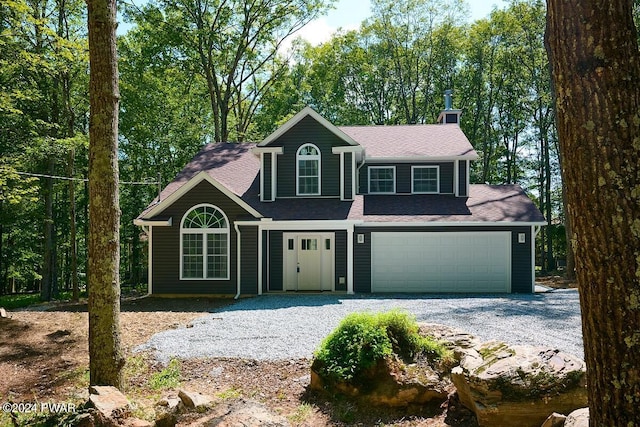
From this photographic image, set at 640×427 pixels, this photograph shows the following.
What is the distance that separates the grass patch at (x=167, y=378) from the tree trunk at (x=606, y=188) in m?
5.32

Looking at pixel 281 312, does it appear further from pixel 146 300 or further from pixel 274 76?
pixel 274 76

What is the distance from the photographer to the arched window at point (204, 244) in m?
15.2

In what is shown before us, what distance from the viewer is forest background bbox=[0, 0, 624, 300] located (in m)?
20.6

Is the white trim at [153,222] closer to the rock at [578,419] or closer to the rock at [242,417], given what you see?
the rock at [242,417]

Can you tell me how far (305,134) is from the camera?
16484mm

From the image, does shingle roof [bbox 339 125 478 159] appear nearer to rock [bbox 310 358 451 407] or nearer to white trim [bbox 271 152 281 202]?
white trim [bbox 271 152 281 202]

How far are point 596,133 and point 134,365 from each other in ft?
22.1

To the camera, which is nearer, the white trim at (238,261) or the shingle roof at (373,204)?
the white trim at (238,261)

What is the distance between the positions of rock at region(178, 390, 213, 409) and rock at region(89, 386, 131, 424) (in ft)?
2.17

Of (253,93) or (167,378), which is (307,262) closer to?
(167,378)

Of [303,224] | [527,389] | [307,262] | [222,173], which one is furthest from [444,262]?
[527,389]

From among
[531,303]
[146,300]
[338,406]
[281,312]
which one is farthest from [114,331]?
[531,303]

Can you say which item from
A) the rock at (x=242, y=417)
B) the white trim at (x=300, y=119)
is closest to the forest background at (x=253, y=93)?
the white trim at (x=300, y=119)

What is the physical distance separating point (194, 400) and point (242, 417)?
73 cm
